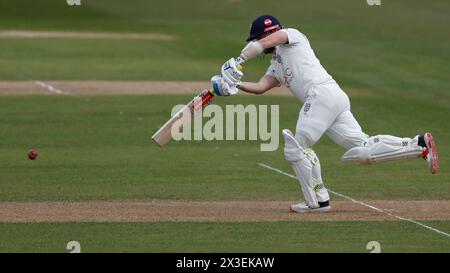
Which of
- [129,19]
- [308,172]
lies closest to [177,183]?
[308,172]

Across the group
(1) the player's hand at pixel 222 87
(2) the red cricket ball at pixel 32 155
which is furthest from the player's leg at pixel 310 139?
(2) the red cricket ball at pixel 32 155

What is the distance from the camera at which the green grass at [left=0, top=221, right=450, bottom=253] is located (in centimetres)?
1274

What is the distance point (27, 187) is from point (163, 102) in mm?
10852

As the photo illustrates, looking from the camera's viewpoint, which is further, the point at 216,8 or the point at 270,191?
the point at 216,8

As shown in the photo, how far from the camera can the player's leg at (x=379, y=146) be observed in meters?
14.6

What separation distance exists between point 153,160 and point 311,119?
580 centimetres

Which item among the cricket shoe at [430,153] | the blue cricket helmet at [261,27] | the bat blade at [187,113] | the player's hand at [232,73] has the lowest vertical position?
the cricket shoe at [430,153]

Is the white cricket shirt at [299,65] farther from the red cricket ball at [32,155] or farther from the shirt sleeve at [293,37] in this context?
the red cricket ball at [32,155]

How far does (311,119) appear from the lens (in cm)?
1472

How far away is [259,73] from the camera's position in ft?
109

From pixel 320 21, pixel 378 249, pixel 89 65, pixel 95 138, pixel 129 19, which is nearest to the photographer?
pixel 378 249

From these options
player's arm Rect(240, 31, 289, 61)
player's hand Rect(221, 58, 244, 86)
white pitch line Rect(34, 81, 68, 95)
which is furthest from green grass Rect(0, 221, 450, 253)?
white pitch line Rect(34, 81, 68, 95)

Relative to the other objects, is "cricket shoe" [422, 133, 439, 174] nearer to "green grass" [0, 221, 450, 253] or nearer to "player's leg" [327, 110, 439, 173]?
"player's leg" [327, 110, 439, 173]

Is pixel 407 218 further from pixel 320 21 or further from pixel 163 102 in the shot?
pixel 320 21
